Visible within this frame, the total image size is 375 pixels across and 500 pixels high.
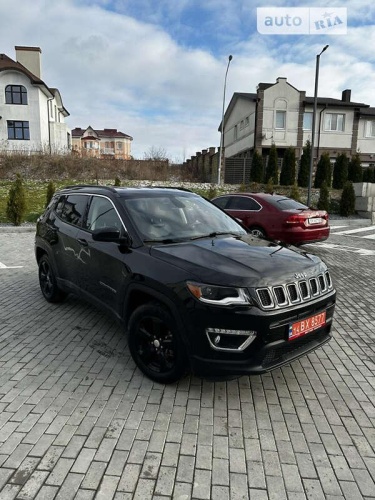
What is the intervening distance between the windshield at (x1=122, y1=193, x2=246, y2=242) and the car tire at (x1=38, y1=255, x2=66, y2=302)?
208 cm

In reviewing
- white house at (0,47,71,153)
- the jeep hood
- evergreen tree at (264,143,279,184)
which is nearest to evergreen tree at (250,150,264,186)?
evergreen tree at (264,143,279,184)

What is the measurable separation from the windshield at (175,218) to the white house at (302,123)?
28088 millimetres

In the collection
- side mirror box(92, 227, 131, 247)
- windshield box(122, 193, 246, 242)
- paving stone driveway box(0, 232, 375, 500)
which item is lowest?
paving stone driveway box(0, 232, 375, 500)

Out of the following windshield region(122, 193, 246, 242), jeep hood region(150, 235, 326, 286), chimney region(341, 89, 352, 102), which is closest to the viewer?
jeep hood region(150, 235, 326, 286)

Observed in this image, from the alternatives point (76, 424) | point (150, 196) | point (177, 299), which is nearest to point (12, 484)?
point (76, 424)

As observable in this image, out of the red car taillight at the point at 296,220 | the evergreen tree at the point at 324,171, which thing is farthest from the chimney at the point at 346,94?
the red car taillight at the point at 296,220

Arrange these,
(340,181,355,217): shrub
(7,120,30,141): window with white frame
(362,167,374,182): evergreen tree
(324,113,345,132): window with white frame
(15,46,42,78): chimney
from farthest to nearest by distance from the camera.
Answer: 1. (15,46,42,78): chimney
2. (7,120,30,141): window with white frame
3. (324,113,345,132): window with white frame
4. (362,167,374,182): evergreen tree
5. (340,181,355,217): shrub

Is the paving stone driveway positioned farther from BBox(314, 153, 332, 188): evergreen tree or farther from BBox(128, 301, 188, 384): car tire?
BBox(314, 153, 332, 188): evergreen tree

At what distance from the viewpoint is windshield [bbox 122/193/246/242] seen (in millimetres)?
3752

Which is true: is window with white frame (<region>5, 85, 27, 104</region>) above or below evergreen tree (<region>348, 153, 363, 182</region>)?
above

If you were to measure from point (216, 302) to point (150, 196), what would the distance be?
1922 mm

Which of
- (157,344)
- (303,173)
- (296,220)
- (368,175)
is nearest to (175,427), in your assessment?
(157,344)

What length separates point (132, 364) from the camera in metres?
3.70

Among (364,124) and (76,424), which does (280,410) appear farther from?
(364,124)
